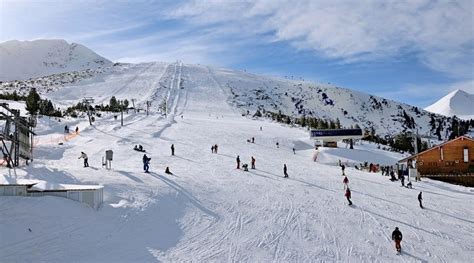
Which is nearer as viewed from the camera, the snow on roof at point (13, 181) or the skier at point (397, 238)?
the snow on roof at point (13, 181)

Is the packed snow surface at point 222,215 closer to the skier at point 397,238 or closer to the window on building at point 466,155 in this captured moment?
the skier at point 397,238

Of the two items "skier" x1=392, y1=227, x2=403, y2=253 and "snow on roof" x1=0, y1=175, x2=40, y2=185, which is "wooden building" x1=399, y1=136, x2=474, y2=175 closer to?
"skier" x1=392, y1=227, x2=403, y2=253

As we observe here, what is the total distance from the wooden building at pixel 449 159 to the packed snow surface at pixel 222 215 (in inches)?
318

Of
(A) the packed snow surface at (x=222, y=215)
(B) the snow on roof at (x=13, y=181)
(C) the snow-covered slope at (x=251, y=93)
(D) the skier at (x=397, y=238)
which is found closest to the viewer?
(A) the packed snow surface at (x=222, y=215)

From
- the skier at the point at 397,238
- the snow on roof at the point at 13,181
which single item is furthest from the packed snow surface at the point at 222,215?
the snow on roof at the point at 13,181

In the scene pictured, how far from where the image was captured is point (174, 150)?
3662cm

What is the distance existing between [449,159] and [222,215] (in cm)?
2904

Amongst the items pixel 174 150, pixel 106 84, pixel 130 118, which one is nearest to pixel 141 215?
pixel 174 150

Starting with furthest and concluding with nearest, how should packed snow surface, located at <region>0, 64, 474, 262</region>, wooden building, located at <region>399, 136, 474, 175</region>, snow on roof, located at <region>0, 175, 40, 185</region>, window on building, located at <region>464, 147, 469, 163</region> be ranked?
window on building, located at <region>464, 147, 469, 163</region> < wooden building, located at <region>399, 136, 474, 175</region> < snow on roof, located at <region>0, 175, 40, 185</region> < packed snow surface, located at <region>0, 64, 474, 262</region>

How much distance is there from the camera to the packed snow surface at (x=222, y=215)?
50.4 feet

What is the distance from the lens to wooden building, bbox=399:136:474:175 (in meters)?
40.8

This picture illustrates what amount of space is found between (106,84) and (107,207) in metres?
118

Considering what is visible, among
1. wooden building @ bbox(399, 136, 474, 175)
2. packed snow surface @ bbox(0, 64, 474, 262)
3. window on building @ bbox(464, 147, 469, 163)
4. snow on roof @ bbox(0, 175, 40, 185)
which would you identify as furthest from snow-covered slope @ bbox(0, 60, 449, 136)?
snow on roof @ bbox(0, 175, 40, 185)

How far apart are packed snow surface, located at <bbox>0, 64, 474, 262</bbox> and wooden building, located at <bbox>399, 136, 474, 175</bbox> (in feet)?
26.5
